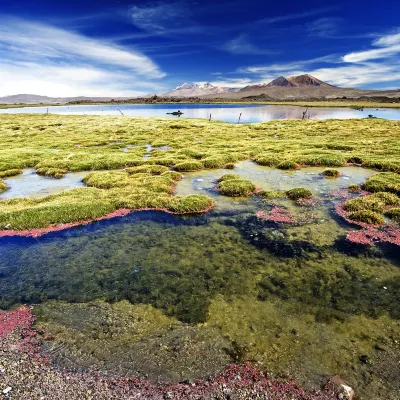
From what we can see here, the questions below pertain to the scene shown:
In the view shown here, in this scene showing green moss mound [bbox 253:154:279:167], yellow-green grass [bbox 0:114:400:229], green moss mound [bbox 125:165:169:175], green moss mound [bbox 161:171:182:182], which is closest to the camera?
yellow-green grass [bbox 0:114:400:229]

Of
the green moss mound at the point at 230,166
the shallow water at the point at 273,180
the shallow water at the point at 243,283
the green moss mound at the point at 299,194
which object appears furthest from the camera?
the green moss mound at the point at 230,166

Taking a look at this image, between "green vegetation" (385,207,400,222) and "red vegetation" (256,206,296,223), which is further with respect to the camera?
"red vegetation" (256,206,296,223)

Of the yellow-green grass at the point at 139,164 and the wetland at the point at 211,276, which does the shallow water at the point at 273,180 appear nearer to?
the wetland at the point at 211,276

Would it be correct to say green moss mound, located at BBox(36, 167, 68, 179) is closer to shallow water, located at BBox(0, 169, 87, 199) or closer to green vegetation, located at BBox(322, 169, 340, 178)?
shallow water, located at BBox(0, 169, 87, 199)

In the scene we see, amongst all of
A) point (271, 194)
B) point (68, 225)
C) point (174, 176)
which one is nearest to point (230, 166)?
point (174, 176)

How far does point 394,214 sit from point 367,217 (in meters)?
2.23

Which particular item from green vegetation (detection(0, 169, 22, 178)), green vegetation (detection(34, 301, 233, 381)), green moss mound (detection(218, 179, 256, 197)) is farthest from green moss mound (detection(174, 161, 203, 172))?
green vegetation (detection(34, 301, 233, 381))

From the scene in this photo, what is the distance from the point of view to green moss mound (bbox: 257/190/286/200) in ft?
74.9

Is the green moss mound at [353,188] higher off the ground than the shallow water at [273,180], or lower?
higher

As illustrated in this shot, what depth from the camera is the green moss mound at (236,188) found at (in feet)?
77.9

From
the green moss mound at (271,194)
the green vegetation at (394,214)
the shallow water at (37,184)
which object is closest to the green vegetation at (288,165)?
the green moss mound at (271,194)

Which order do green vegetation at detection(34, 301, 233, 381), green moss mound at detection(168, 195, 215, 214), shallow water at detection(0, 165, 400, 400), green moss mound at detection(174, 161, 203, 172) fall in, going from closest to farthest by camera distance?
green vegetation at detection(34, 301, 233, 381)
shallow water at detection(0, 165, 400, 400)
green moss mound at detection(168, 195, 215, 214)
green moss mound at detection(174, 161, 203, 172)

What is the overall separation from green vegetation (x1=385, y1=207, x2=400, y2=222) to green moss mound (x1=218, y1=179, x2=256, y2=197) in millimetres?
10040

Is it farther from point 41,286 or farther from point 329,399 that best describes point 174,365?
point 41,286
